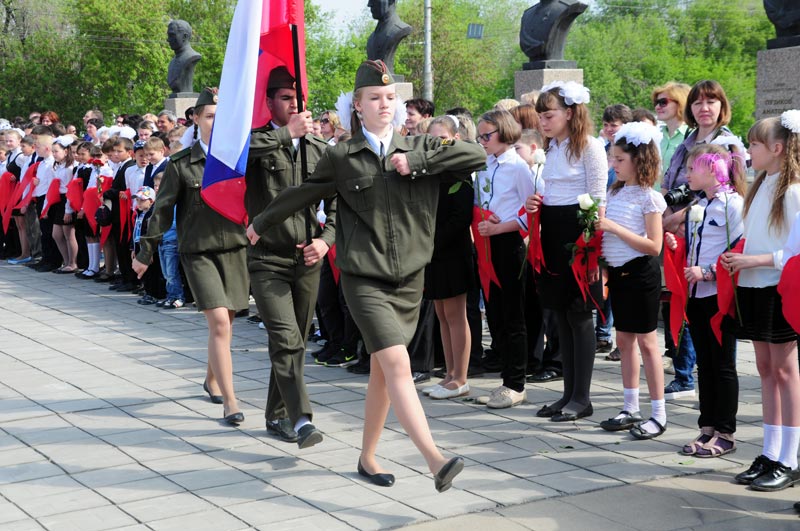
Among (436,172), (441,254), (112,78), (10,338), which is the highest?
(112,78)

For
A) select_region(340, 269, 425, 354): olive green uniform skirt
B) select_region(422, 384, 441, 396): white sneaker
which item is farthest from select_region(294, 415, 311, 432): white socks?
select_region(422, 384, 441, 396): white sneaker

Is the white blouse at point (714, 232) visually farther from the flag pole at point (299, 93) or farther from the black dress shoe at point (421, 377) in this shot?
the black dress shoe at point (421, 377)

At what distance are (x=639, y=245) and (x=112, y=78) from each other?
40752 mm

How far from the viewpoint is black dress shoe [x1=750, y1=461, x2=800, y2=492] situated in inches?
217

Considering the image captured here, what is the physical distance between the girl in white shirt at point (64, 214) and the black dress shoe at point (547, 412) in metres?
9.95

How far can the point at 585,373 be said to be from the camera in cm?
705

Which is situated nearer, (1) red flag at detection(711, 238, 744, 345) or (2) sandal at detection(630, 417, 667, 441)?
(1) red flag at detection(711, 238, 744, 345)

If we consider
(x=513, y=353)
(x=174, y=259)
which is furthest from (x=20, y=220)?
(x=513, y=353)

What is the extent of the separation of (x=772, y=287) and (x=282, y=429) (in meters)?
2.94

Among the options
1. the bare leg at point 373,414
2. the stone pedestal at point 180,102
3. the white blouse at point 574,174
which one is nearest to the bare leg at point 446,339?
the white blouse at point 574,174

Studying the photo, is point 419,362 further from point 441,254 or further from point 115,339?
point 115,339

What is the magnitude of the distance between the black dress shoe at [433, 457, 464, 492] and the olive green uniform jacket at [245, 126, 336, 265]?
1974mm

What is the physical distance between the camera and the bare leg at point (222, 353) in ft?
23.4

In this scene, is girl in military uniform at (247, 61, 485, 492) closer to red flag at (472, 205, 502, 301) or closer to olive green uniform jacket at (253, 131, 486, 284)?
olive green uniform jacket at (253, 131, 486, 284)
